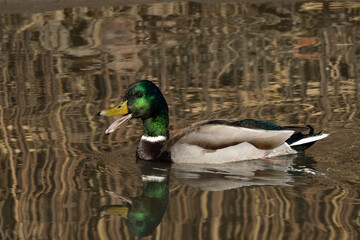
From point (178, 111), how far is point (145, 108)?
1.06 metres

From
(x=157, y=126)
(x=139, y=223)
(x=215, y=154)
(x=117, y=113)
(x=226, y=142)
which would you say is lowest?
(x=139, y=223)

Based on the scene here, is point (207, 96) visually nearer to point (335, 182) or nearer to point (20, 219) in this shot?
point (335, 182)

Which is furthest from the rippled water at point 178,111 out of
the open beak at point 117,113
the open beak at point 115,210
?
the open beak at point 117,113

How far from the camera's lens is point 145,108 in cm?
924

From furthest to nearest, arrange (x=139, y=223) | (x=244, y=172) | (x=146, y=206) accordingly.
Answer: (x=244, y=172)
(x=146, y=206)
(x=139, y=223)

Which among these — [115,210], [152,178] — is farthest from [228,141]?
[115,210]

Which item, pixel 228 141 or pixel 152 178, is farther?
pixel 228 141

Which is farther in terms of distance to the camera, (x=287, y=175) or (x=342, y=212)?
(x=287, y=175)

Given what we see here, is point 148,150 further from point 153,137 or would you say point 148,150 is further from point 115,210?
point 115,210

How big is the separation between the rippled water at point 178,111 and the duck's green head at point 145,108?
12.4 inches

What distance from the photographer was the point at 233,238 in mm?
6637

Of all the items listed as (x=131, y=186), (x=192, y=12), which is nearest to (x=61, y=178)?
(x=131, y=186)

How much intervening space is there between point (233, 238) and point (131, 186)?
1.78 meters

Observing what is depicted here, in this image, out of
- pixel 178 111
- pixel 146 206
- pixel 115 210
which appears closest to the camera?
pixel 115 210
